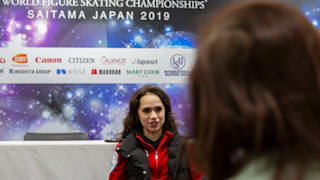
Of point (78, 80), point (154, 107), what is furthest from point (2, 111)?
point (154, 107)

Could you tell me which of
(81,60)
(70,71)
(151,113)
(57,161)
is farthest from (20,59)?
(151,113)

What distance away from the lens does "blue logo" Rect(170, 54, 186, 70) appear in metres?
5.24

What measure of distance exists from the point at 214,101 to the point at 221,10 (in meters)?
0.16

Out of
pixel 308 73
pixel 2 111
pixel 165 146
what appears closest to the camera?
Answer: pixel 308 73

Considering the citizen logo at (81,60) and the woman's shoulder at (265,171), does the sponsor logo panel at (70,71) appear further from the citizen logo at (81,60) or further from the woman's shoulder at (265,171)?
the woman's shoulder at (265,171)

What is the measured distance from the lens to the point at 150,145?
2477 mm

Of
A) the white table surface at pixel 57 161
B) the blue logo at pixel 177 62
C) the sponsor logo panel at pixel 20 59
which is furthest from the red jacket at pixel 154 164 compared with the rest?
the sponsor logo panel at pixel 20 59

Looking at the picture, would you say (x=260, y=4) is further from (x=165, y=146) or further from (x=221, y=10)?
(x=165, y=146)

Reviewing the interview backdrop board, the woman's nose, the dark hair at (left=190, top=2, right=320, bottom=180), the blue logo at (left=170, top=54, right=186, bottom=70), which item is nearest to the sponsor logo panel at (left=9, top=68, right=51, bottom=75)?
the interview backdrop board

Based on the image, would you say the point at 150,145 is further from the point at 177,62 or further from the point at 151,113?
the point at 177,62

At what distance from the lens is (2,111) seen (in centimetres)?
511

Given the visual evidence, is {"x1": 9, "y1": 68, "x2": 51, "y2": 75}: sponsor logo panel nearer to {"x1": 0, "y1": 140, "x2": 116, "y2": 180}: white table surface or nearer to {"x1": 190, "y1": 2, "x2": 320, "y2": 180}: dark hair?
{"x1": 0, "y1": 140, "x2": 116, "y2": 180}: white table surface

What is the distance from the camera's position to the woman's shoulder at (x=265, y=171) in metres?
0.51

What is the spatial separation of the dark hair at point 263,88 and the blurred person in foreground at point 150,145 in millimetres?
1880
